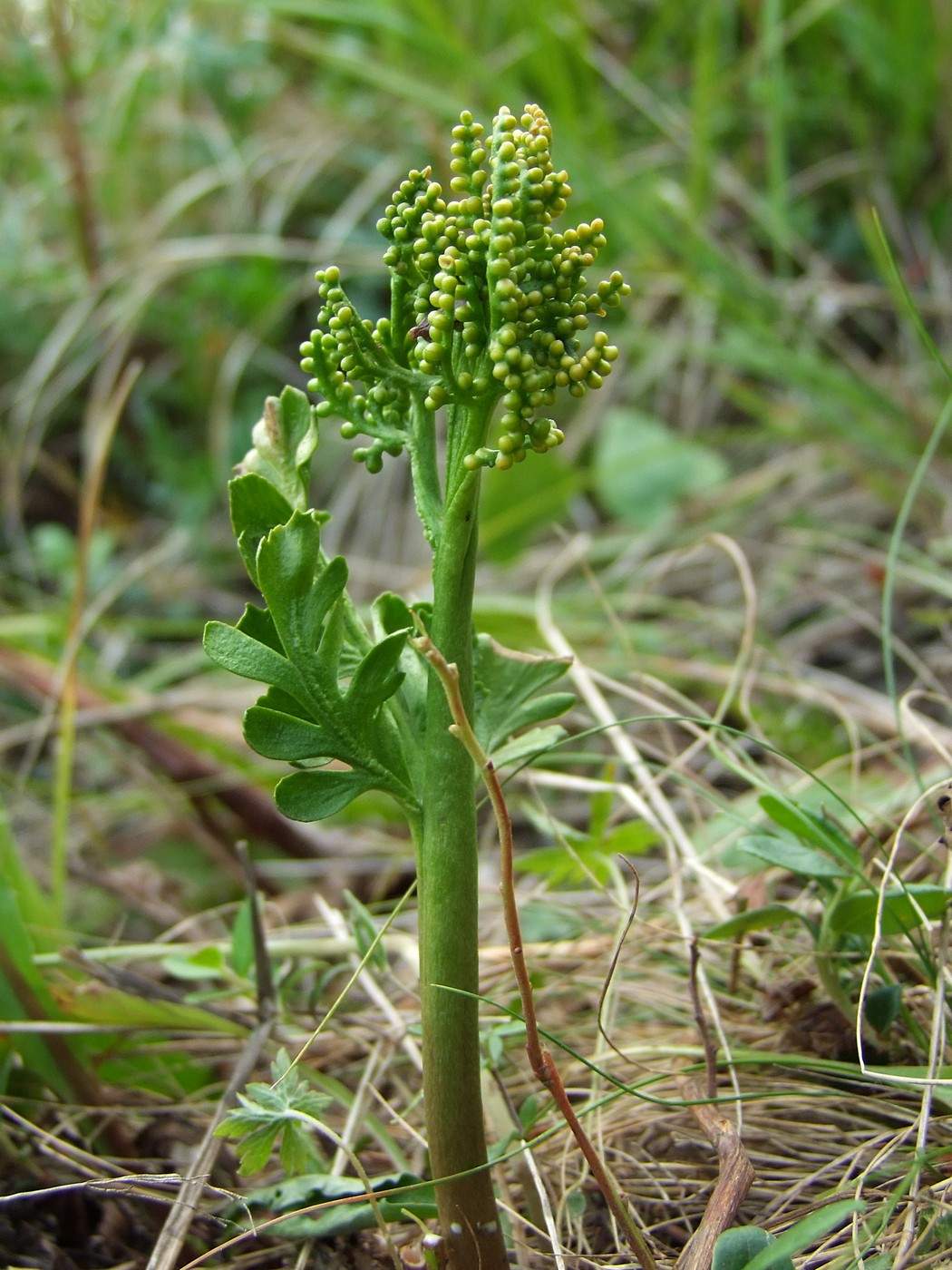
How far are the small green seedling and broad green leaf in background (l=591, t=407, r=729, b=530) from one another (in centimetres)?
196

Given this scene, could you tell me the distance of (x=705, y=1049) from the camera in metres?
0.99

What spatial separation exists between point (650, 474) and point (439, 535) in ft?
6.90

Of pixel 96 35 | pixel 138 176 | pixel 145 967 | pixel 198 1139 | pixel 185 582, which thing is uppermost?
pixel 96 35

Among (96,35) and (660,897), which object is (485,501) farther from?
(96,35)

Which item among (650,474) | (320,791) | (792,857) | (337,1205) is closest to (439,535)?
(320,791)

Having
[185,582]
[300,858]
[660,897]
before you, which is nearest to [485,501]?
[185,582]

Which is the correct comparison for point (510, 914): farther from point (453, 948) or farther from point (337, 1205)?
point (337, 1205)

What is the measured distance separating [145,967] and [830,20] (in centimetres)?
322

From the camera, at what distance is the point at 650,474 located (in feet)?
9.35

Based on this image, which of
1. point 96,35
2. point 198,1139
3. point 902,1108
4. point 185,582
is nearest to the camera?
point 902,1108

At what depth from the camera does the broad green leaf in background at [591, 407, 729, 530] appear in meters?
2.79

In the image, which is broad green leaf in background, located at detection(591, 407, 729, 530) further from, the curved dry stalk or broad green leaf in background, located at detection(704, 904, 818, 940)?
the curved dry stalk

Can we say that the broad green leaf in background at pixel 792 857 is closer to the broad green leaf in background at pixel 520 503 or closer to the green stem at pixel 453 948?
the green stem at pixel 453 948

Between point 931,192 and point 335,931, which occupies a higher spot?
point 931,192
